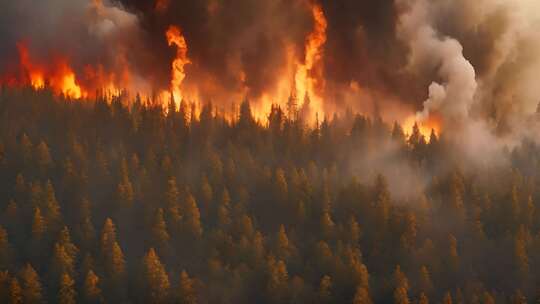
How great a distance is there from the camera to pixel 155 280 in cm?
17925

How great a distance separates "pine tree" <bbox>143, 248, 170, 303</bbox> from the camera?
584ft

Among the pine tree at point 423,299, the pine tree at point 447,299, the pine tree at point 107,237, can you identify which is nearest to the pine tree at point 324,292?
the pine tree at point 423,299

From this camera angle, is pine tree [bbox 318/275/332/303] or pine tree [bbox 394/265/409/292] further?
pine tree [bbox 394/265/409/292]

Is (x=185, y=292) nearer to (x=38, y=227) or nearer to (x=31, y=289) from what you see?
(x=31, y=289)

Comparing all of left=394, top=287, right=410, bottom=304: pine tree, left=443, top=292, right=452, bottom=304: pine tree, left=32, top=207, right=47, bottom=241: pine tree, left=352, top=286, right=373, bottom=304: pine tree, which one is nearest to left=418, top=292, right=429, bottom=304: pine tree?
left=394, top=287, right=410, bottom=304: pine tree

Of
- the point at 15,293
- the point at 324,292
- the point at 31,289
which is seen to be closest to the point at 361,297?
the point at 324,292

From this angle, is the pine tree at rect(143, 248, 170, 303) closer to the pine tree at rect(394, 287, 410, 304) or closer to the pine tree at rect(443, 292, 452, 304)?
the pine tree at rect(394, 287, 410, 304)

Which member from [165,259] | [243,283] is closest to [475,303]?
[243,283]

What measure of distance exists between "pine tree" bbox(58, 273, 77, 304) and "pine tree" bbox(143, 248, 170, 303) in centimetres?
1498

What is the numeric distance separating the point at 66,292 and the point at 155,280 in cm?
1787

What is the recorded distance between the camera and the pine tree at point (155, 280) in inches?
7003

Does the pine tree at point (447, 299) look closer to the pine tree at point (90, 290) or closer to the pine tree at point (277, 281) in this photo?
the pine tree at point (277, 281)

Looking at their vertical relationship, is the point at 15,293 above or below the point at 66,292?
below

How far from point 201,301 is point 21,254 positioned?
4169cm
